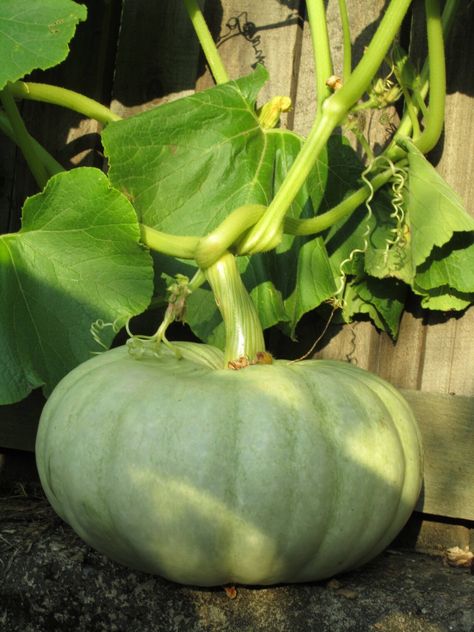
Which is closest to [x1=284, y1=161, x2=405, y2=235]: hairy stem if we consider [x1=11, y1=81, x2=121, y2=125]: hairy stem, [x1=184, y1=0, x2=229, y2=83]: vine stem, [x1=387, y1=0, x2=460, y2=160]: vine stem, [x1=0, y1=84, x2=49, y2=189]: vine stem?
[x1=387, y1=0, x2=460, y2=160]: vine stem

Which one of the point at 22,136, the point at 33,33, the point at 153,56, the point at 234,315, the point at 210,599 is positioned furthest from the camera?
the point at 153,56

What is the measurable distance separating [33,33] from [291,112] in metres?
0.63

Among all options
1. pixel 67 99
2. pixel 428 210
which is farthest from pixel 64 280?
pixel 428 210

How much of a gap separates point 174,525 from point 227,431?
0.16 m

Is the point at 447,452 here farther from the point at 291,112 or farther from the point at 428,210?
the point at 291,112

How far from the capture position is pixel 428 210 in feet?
5.32

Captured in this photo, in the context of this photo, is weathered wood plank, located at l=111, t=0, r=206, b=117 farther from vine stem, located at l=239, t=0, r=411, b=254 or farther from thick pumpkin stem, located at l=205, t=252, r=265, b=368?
thick pumpkin stem, located at l=205, t=252, r=265, b=368

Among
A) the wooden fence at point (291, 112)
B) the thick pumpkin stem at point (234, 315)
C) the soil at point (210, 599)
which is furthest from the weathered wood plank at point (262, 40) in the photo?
the soil at point (210, 599)

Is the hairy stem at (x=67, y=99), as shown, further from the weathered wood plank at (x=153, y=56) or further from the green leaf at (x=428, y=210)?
the green leaf at (x=428, y=210)

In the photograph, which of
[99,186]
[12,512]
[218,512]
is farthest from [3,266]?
[218,512]

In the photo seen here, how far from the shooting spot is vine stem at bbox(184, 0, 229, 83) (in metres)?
1.93

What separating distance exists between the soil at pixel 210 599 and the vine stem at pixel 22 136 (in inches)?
31.7

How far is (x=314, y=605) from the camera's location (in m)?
1.34

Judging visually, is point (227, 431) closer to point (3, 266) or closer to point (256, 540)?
point (256, 540)
